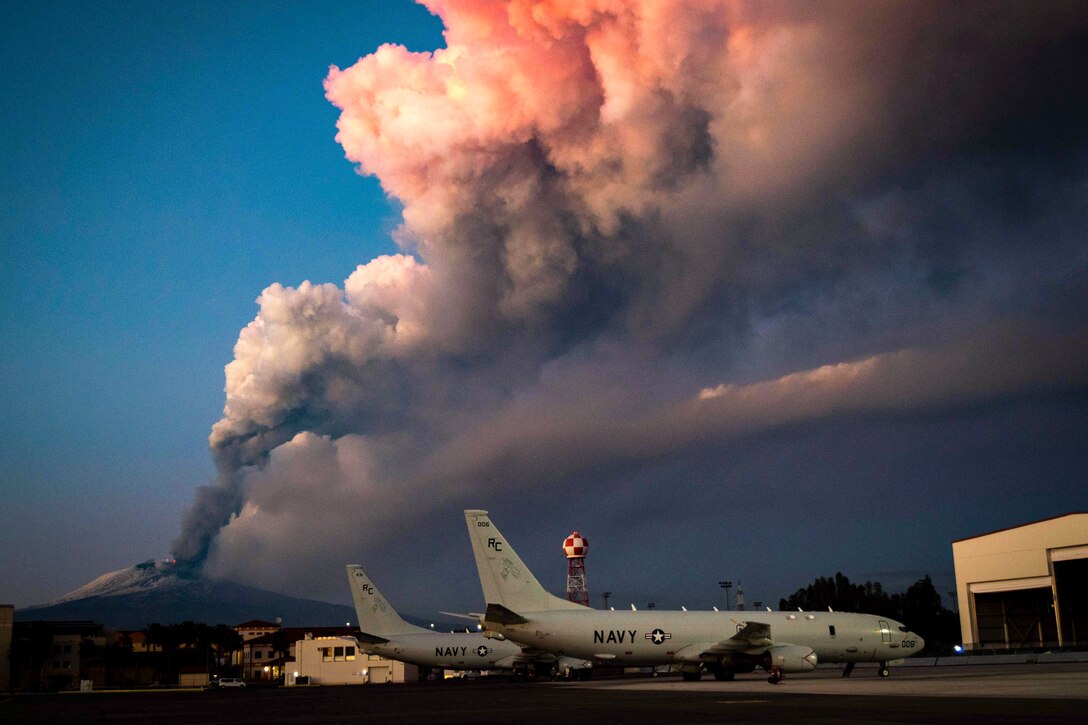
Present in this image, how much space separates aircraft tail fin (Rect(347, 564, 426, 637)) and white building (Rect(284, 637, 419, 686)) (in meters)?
31.2

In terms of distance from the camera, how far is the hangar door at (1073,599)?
269 feet

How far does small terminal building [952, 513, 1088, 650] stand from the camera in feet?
241

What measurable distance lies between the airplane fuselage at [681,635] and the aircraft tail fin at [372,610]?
21.7 meters

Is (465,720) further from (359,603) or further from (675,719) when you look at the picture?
(359,603)

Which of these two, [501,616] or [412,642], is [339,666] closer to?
[412,642]

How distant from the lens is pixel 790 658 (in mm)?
49219

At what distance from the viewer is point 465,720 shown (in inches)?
824

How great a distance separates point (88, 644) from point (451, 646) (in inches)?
3613

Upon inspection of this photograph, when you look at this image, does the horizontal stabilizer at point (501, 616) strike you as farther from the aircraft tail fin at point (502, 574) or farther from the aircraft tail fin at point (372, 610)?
the aircraft tail fin at point (372, 610)

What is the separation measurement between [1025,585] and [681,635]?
134 ft

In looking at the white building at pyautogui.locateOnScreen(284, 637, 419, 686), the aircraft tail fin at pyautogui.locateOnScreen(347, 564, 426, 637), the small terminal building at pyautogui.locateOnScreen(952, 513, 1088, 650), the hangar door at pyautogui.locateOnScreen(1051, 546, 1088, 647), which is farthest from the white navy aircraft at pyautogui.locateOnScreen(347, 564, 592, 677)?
the hangar door at pyautogui.locateOnScreen(1051, 546, 1088, 647)

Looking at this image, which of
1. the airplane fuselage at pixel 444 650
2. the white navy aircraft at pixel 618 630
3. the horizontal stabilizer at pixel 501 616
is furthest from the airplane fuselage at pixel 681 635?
the airplane fuselage at pixel 444 650

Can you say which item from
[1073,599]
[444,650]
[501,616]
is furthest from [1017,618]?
[501,616]

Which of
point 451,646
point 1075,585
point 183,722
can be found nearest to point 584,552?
point 451,646
